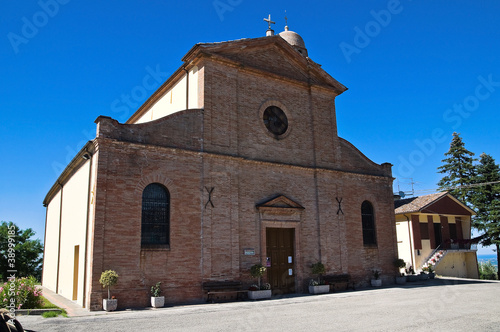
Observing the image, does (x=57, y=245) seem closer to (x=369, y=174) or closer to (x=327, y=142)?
(x=327, y=142)

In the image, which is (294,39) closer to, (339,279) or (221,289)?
(339,279)

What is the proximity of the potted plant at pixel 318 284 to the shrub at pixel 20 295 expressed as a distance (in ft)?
35.2

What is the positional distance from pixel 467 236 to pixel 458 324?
25.2m

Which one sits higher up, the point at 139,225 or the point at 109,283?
the point at 139,225

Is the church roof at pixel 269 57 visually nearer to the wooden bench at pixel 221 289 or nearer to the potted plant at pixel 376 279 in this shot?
the wooden bench at pixel 221 289

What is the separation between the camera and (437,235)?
29391 millimetres

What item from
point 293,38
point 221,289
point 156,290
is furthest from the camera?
point 293,38

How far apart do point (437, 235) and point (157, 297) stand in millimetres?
23902

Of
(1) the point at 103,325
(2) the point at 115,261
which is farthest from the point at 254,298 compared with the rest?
(1) the point at 103,325

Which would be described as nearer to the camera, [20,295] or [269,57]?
[20,295]

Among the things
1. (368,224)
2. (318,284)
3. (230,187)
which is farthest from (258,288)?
(368,224)

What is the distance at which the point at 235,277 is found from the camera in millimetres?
15477

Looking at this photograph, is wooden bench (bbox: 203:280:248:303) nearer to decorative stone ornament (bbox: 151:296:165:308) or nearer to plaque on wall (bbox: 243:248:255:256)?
plaque on wall (bbox: 243:248:255:256)

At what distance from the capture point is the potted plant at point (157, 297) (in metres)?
13.2
